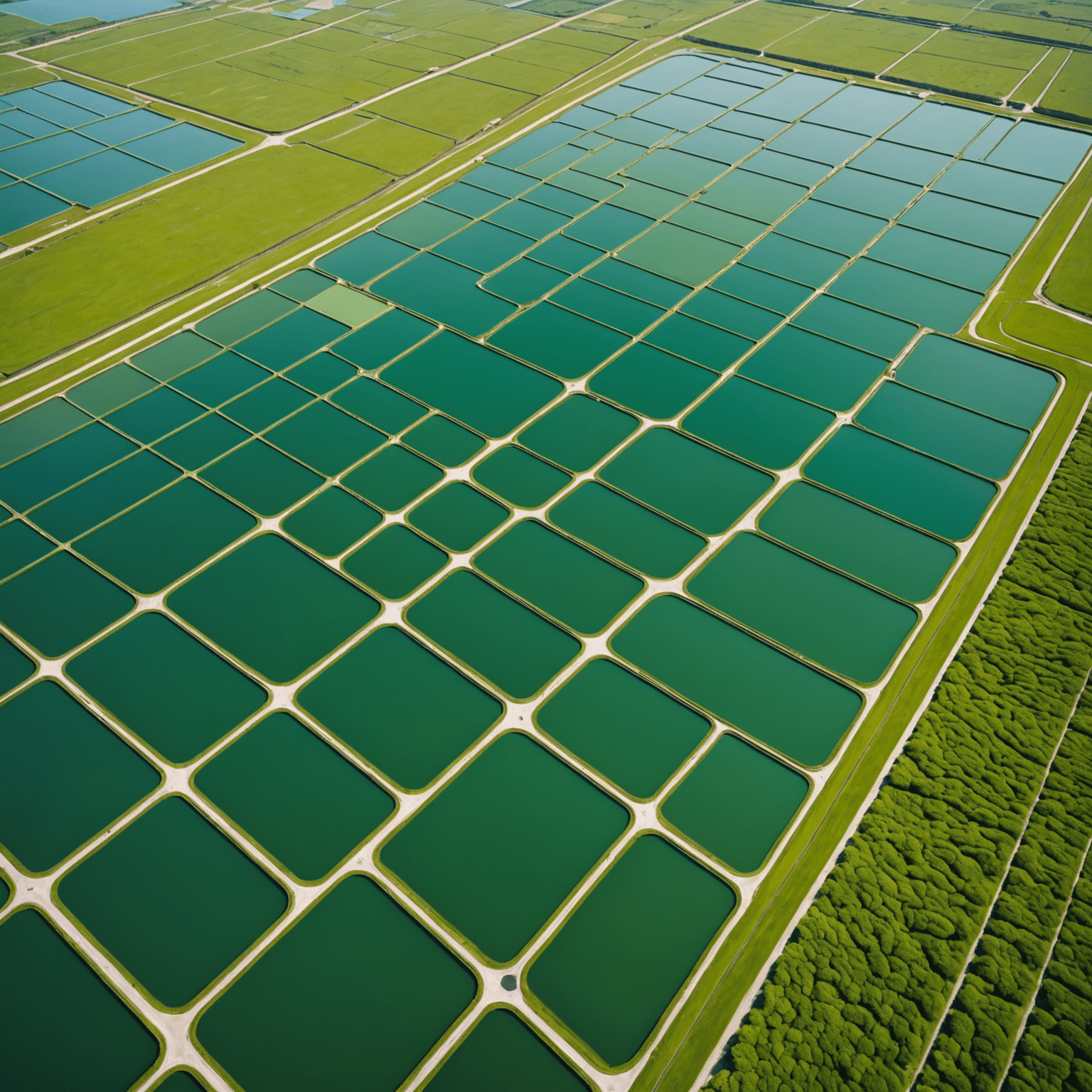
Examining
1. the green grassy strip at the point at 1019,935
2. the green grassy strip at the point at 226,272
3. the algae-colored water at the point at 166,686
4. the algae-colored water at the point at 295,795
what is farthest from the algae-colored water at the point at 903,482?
the green grassy strip at the point at 226,272

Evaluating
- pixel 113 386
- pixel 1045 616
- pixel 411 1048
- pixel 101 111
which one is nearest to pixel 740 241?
pixel 1045 616

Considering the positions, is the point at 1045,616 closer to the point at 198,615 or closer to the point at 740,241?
the point at 740,241

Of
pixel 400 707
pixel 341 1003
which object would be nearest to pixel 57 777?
pixel 400 707

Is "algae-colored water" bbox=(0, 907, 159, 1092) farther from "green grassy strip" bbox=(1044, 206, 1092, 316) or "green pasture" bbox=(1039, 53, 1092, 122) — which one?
"green pasture" bbox=(1039, 53, 1092, 122)

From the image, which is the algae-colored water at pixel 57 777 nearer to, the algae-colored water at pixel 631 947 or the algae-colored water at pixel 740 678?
the algae-colored water at pixel 631 947

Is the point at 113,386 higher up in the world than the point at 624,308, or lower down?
lower down

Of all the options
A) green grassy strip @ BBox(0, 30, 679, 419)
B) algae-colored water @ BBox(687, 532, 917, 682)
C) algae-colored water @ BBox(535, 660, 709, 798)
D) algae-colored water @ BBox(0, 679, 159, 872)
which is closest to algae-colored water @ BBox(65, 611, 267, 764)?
algae-colored water @ BBox(0, 679, 159, 872)
